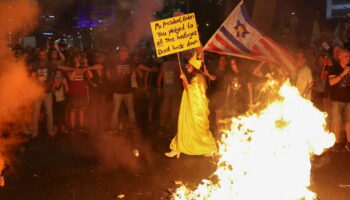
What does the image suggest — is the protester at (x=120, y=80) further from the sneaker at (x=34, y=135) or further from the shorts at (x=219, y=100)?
the shorts at (x=219, y=100)

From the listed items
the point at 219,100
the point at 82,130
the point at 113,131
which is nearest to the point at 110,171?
the point at 113,131

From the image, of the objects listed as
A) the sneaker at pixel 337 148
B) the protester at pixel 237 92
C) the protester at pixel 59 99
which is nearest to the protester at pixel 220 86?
the protester at pixel 237 92

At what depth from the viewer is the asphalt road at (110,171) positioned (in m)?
5.76

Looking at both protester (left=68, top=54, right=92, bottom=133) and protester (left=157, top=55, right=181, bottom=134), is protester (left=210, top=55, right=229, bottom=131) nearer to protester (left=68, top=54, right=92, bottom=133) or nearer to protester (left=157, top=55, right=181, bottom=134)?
protester (left=157, top=55, right=181, bottom=134)

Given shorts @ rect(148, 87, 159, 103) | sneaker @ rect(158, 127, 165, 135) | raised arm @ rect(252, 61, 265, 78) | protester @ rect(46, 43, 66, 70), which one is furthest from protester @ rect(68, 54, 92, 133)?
raised arm @ rect(252, 61, 265, 78)

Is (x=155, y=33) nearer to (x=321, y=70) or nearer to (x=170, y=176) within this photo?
(x=170, y=176)

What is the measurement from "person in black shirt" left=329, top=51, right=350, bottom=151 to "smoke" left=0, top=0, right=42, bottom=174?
629 cm

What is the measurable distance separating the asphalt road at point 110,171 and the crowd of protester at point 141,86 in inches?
40.2

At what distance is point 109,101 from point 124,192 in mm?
4767

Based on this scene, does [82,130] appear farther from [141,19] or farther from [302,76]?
[141,19]

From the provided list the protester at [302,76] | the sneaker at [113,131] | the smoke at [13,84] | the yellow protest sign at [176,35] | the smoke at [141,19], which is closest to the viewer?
the yellow protest sign at [176,35]

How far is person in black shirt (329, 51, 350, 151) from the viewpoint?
8.14 meters

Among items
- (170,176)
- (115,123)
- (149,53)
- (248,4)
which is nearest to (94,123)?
(115,123)

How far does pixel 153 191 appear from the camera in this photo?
5.77 m
